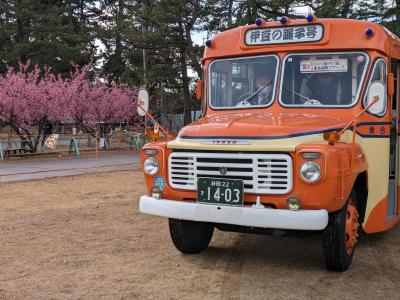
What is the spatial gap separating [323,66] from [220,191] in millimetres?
2088

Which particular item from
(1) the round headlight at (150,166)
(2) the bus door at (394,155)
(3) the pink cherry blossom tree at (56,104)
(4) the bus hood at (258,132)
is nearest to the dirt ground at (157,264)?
(2) the bus door at (394,155)

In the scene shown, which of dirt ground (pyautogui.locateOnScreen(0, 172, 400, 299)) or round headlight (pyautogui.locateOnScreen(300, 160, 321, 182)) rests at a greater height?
round headlight (pyautogui.locateOnScreen(300, 160, 321, 182))

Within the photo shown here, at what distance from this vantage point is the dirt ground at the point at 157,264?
16.7 feet

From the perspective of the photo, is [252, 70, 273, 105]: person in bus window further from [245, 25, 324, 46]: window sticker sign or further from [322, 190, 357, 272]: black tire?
[322, 190, 357, 272]: black tire

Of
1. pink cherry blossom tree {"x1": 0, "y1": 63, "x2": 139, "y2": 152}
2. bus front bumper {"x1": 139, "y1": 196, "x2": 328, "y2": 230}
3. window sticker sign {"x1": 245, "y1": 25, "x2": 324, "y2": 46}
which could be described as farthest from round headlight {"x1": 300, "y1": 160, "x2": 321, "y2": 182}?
pink cherry blossom tree {"x1": 0, "y1": 63, "x2": 139, "y2": 152}

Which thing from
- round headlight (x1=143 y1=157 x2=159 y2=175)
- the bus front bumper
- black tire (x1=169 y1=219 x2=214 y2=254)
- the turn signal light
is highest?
the turn signal light

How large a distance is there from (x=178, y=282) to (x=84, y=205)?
5.45 meters

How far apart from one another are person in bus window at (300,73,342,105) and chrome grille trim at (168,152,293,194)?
1412 mm

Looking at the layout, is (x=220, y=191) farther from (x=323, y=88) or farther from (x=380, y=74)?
(x=380, y=74)

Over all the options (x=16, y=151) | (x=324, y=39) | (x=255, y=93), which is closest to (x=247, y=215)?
(x=255, y=93)

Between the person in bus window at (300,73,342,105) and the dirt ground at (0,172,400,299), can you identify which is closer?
the dirt ground at (0,172,400,299)

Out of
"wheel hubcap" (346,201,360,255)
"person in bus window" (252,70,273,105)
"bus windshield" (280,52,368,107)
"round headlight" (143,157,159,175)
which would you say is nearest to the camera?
"wheel hubcap" (346,201,360,255)

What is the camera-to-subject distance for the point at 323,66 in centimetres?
623

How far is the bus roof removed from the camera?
6.17 metres
